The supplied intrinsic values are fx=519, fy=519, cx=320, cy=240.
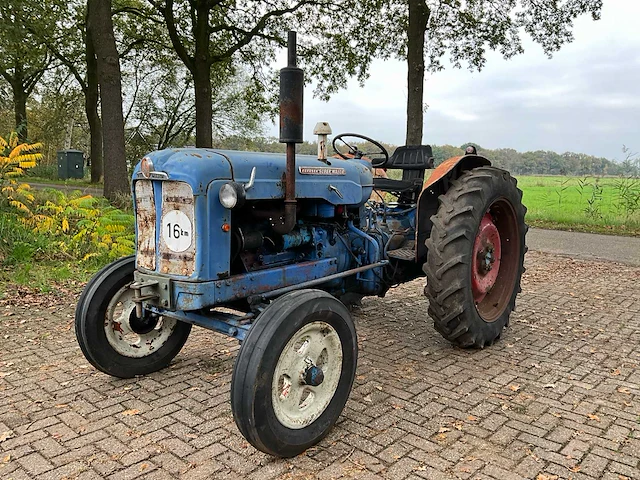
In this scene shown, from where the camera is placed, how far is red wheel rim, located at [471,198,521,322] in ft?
13.3

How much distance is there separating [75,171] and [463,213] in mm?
25383

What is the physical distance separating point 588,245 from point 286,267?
8.30 m

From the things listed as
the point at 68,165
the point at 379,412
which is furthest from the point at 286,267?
the point at 68,165

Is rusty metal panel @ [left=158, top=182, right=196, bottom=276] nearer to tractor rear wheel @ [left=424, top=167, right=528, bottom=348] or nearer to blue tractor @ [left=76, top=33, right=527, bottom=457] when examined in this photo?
blue tractor @ [left=76, top=33, right=527, bottom=457]

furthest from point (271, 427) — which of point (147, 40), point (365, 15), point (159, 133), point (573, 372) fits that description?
point (159, 133)

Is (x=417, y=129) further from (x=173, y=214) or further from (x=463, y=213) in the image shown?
(x=173, y=214)

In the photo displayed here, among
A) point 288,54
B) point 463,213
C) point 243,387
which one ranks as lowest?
point 243,387

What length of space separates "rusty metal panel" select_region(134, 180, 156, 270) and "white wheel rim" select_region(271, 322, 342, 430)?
944 mm

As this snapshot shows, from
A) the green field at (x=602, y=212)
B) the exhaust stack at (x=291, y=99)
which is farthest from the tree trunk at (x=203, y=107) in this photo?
the exhaust stack at (x=291, y=99)

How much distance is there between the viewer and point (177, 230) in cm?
277

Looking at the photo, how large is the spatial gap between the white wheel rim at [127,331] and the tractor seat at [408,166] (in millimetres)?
2309

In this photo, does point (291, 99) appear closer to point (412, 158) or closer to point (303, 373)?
point (303, 373)

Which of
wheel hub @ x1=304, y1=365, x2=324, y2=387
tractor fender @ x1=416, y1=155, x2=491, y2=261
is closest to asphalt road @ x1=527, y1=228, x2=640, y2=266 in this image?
tractor fender @ x1=416, y1=155, x2=491, y2=261

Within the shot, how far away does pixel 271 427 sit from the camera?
2344 millimetres
